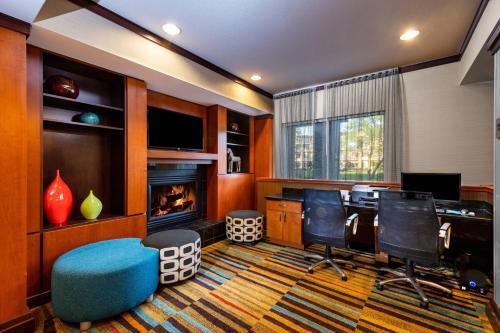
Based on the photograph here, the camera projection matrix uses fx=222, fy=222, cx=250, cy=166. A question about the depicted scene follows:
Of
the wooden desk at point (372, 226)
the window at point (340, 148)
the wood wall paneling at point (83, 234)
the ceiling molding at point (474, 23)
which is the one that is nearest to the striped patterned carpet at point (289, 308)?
the wood wall paneling at point (83, 234)

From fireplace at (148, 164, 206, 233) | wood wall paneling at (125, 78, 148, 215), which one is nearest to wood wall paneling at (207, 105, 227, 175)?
fireplace at (148, 164, 206, 233)

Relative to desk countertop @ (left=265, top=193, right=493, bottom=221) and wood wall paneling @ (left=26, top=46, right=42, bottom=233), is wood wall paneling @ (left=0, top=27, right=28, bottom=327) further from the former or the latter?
desk countertop @ (left=265, top=193, right=493, bottom=221)

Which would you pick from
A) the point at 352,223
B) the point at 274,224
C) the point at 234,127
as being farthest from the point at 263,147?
the point at 352,223

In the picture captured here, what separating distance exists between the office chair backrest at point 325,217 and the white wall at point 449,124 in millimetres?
1607

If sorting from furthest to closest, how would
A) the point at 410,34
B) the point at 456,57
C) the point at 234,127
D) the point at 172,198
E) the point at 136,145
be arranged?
1. the point at 234,127
2. the point at 172,198
3. the point at 456,57
4. the point at 136,145
5. the point at 410,34

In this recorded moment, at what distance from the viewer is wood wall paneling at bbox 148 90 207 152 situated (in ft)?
10.8

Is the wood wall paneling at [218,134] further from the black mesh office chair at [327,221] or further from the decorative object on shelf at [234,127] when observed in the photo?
the black mesh office chair at [327,221]

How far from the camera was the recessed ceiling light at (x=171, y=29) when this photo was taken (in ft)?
7.73

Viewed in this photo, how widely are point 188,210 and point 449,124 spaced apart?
4154 millimetres

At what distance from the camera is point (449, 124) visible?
10.0ft

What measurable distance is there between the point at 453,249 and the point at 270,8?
11.7ft

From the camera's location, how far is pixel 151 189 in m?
3.37

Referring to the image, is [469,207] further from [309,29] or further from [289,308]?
[309,29]

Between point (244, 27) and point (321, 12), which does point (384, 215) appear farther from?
point (244, 27)
